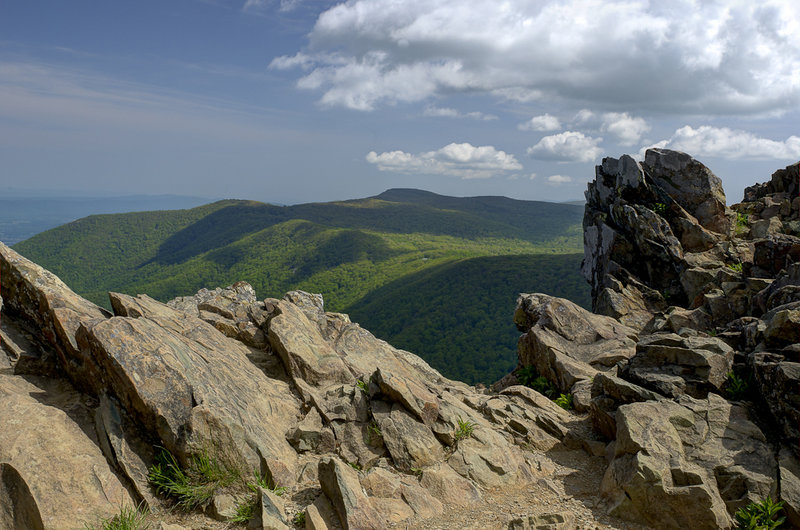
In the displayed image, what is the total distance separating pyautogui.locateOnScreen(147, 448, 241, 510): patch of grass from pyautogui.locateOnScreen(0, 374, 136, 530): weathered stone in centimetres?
85

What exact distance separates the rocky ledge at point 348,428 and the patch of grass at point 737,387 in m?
0.08

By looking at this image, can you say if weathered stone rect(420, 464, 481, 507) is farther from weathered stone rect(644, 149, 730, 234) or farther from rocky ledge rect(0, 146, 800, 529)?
weathered stone rect(644, 149, 730, 234)

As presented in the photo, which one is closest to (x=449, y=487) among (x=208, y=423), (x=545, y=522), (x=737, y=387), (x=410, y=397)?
(x=545, y=522)

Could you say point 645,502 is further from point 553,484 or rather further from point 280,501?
point 280,501

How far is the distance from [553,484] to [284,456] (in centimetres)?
864

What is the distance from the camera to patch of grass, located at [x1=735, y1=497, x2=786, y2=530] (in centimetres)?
1111

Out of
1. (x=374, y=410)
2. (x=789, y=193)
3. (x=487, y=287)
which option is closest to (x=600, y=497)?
(x=374, y=410)

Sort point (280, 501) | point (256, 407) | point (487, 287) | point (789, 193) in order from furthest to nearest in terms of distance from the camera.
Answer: point (487, 287)
point (789, 193)
point (256, 407)
point (280, 501)

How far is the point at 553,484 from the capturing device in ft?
45.8

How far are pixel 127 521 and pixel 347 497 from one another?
5310 millimetres

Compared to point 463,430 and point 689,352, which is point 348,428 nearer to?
point 463,430

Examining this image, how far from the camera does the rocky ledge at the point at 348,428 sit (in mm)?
11383

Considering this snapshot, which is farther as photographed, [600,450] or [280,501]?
[600,450]

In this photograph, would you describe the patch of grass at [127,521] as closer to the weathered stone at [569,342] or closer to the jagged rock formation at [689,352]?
the jagged rock formation at [689,352]
